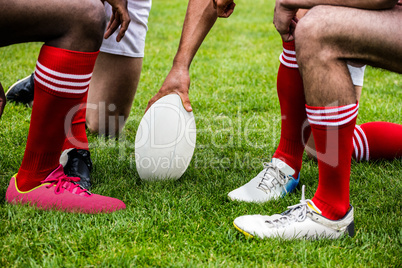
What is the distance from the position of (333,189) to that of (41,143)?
130 cm

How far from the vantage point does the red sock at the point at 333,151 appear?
176 centimetres

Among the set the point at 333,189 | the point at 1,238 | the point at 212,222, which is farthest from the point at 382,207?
the point at 1,238

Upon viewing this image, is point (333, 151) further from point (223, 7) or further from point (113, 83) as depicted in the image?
point (113, 83)

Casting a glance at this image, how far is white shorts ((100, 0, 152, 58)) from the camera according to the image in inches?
124

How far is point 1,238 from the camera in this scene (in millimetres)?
1780

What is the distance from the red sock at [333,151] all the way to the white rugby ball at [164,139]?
798mm

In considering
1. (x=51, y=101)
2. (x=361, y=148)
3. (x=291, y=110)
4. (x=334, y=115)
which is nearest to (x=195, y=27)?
(x=291, y=110)

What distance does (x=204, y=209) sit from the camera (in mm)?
2166

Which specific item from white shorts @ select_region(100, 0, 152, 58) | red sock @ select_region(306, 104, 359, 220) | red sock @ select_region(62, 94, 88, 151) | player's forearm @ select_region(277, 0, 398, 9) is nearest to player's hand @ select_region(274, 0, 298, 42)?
player's forearm @ select_region(277, 0, 398, 9)

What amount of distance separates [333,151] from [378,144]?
3.71 feet

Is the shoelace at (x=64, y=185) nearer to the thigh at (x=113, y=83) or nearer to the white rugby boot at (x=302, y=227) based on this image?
the white rugby boot at (x=302, y=227)

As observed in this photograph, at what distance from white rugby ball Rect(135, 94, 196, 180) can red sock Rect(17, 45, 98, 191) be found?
1.54 ft

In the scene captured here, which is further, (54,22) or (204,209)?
(204,209)

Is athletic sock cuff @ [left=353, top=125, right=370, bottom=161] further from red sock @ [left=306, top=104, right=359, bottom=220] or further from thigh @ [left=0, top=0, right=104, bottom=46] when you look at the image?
thigh @ [left=0, top=0, right=104, bottom=46]
